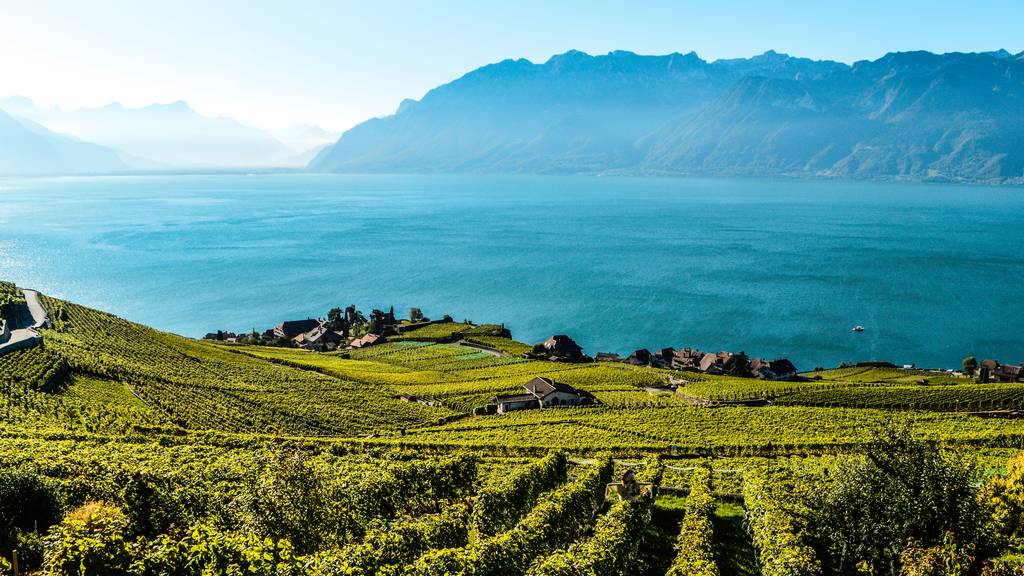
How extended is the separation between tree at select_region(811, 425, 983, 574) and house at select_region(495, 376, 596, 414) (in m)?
41.6

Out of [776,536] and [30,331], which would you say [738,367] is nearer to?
[776,536]

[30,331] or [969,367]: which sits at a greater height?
[30,331]

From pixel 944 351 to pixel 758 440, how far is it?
83.1 metres

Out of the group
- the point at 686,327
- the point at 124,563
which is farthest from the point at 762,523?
the point at 686,327

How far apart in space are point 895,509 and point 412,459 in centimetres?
2564

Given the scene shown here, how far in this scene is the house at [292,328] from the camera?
397 ft

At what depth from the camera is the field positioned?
2145cm

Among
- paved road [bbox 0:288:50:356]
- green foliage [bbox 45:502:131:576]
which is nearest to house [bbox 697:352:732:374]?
paved road [bbox 0:288:50:356]

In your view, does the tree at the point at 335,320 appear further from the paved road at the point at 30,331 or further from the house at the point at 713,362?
the house at the point at 713,362

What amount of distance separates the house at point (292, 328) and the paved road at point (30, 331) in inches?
1534

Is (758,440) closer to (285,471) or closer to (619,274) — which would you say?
(285,471)

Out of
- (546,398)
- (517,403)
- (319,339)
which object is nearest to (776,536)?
(546,398)

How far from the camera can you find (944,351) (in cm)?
11125

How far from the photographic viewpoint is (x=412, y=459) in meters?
38.8
